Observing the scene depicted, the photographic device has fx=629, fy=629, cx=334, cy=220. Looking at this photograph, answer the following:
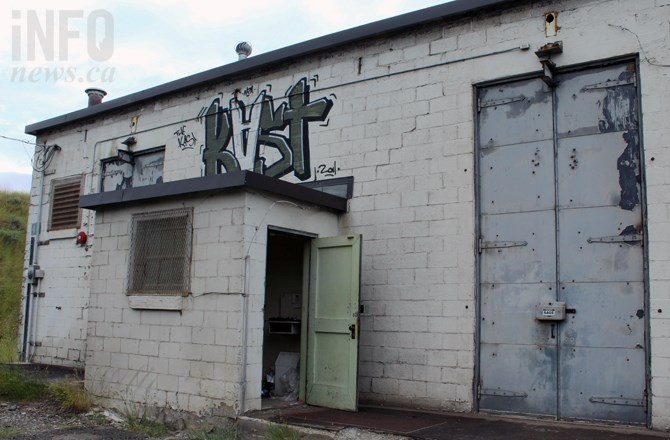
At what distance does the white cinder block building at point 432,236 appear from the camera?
671 cm

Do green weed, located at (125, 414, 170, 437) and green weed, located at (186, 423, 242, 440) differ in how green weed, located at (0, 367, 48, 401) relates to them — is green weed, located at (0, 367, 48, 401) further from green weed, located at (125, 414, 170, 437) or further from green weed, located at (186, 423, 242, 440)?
green weed, located at (186, 423, 242, 440)

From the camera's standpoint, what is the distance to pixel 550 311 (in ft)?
22.7

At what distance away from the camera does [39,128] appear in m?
13.1

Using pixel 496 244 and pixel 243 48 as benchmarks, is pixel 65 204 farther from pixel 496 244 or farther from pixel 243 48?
pixel 496 244

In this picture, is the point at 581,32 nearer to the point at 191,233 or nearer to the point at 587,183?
the point at 587,183

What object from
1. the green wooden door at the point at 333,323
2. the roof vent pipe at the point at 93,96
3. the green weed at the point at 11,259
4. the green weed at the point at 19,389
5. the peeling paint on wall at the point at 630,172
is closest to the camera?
the peeling paint on wall at the point at 630,172

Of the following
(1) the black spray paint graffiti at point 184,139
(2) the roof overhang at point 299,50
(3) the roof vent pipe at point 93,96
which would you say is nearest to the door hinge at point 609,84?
(2) the roof overhang at point 299,50

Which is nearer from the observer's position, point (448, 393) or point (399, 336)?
point (448, 393)

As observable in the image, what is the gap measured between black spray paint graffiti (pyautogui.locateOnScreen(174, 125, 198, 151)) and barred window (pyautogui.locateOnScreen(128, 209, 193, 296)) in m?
2.51

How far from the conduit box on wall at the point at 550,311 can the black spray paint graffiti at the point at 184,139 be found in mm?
6174

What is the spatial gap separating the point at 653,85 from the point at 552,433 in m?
3.76

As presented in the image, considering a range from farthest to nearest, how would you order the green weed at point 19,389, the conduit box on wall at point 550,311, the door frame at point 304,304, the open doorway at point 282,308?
the green weed at point 19,389 → the open doorway at point 282,308 → the door frame at point 304,304 → the conduit box on wall at point 550,311

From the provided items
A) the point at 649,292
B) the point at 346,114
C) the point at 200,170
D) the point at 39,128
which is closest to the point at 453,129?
the point at 346,114

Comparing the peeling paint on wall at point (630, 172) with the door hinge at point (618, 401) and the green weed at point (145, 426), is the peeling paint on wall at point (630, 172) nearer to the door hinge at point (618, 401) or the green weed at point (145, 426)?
the door hinge at point (618, 401)
